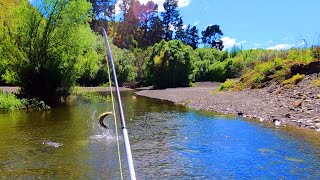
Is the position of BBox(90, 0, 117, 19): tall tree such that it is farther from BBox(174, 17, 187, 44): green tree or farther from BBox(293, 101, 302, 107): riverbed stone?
BBox(293, 101, 302, 107): riverbed stone

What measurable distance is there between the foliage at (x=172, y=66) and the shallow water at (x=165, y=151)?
1864 inches

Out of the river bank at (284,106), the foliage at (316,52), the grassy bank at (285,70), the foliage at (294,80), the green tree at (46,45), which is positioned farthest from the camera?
the green tree at (46,45)

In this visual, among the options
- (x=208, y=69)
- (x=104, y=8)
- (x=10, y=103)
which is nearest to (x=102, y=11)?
(x=104, y=8)

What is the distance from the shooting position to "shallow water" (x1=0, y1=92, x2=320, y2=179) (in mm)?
10609

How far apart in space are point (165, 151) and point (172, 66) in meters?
55.0

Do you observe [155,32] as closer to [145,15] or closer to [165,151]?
[145,15]

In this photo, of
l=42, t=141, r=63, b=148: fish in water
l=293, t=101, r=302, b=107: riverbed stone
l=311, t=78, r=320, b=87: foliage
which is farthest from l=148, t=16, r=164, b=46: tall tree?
l=42, t=141, r=63, b=148: fish in water

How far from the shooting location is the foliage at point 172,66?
223ft

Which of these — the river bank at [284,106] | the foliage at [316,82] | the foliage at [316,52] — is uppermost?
the foliage at [316,52]

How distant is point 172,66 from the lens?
68.1 meters

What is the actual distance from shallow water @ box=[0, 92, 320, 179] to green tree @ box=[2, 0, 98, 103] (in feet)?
42.4

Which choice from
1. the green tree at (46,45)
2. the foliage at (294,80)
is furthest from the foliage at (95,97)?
the foliage at (294,80)

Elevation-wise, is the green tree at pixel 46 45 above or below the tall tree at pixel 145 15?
below

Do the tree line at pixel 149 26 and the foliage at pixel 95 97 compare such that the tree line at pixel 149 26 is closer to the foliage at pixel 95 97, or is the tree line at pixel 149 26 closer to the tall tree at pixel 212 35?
the tall tree at pixel 212 35
